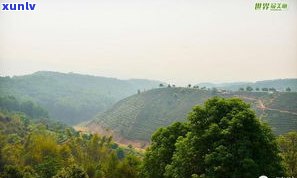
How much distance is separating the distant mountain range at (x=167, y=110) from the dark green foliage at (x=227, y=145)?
73.5m

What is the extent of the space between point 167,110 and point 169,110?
1127mm

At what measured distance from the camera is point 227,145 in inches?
864

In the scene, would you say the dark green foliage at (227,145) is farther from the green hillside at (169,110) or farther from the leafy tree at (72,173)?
the green hillside at (169,110)

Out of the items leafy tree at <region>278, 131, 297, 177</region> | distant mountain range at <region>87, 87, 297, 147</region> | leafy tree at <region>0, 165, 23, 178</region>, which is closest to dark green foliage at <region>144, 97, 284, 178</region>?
leafy tree at <region>278, 131, 297, 177</region>

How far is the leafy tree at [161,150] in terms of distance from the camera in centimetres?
2969

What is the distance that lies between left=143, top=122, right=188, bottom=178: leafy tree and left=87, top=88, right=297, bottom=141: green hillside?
67.2m

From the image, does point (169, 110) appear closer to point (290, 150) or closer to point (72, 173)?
point (290, 150)

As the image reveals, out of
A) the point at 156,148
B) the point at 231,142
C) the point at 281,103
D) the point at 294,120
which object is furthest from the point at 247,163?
the point at 281,103

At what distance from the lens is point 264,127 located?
77.8 ft

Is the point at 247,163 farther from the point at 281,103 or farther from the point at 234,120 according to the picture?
→ the point at 281,103

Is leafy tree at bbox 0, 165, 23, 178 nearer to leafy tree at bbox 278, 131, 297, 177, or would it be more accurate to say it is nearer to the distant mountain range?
leafy tree at bbox 278, 131, 297, 177

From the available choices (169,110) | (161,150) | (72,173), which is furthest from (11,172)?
(169,110)

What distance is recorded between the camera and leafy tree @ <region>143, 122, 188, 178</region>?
2969 cm

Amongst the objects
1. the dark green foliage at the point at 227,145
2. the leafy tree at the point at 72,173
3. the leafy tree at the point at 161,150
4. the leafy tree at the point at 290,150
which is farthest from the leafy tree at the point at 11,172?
the leafy tree at the point at 290,150
